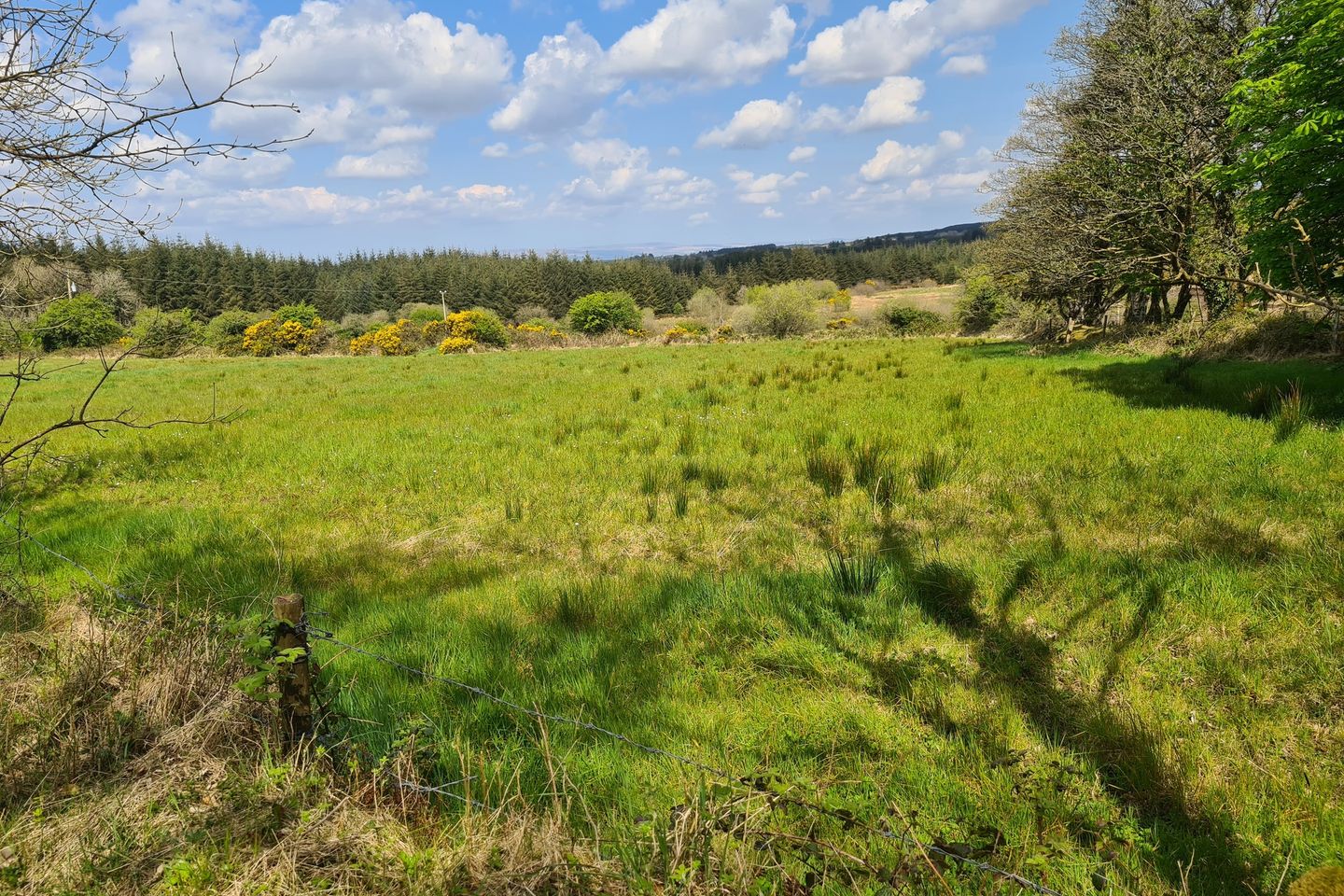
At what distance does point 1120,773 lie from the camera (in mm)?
2465

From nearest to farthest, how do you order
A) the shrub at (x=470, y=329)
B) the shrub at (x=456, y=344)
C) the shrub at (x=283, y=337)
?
the shrub at (x=456, y=344) → the shrub at (x=470, y=329) → the shrub at (x=283, y=337)

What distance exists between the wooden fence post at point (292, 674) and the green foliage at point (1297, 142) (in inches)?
357

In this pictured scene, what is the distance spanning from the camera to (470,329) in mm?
40938

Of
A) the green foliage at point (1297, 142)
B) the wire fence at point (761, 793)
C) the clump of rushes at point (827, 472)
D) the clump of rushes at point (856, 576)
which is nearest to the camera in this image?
the wire fence at point (761, 793)

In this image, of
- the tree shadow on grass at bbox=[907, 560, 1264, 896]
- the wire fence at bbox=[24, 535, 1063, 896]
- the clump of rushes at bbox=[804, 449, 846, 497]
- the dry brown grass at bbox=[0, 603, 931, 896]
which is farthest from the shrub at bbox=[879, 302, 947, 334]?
the dry brown grass at bbox=[0, 603, 931, 896]

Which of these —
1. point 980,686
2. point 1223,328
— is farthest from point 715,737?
point 1223,328

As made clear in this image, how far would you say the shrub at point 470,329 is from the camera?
134 ft

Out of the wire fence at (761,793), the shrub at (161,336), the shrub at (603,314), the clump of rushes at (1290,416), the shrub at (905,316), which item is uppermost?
the shrub at (603,314)

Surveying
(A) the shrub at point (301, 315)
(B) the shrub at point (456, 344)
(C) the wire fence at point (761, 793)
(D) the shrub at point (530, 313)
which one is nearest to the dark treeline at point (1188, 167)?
(C) the wire fence at point (761, 793)

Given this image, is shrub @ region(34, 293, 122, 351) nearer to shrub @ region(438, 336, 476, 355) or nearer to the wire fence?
the wire fence

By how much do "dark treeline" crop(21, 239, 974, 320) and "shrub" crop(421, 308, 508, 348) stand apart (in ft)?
142

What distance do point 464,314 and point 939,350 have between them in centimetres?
3264

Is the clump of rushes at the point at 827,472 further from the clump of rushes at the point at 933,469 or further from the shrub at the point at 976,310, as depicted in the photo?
the shrub at the point at 976,310

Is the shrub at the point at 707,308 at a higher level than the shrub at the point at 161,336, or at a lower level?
higher
